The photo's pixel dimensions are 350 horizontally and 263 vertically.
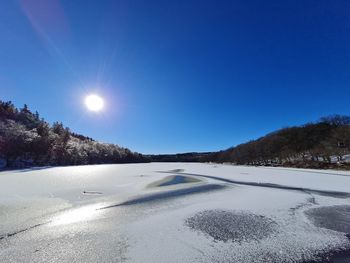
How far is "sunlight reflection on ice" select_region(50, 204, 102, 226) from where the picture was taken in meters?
3.72

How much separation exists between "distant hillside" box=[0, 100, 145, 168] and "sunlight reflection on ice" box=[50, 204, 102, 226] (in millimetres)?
20735

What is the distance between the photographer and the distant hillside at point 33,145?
22.9 meters

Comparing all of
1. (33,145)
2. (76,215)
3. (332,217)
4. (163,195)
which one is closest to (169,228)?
(76,215)

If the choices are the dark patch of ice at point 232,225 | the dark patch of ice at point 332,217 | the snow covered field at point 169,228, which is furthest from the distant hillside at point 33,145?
the dark patch of ice at point 332,217

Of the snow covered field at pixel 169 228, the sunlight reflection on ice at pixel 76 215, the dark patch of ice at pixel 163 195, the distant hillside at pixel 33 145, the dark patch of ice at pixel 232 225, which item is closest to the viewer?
the snow covered field at pixel 169 228

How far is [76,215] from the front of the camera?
4059 millimetres

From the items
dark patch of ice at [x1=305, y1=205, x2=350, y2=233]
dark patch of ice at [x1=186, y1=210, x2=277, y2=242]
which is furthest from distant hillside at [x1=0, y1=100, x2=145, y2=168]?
dark patch of ice at [x1=305, y1=205, x2=350, y2=233]

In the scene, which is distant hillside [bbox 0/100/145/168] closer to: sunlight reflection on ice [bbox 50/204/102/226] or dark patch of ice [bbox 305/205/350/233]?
sunlight reflection on ice [bbox 50/204/102/226]

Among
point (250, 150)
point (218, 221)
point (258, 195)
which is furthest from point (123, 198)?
point (250, 150)

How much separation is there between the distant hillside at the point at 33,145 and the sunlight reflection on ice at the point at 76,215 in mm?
20735

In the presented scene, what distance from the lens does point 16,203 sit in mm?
4707

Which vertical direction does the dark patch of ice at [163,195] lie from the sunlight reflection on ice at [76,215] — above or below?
above

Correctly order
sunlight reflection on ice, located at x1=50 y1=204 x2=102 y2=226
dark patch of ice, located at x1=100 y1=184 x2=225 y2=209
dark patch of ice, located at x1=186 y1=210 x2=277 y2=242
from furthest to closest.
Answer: dark patch of ice, located at x1=100 y1=184 x2=225 y2=209
sunlight reflection on ice, located at x1=50 y1=204 x2=102 y2=226
dark patch of ice, located at x1=186 y1=210 x2=277 y2=242

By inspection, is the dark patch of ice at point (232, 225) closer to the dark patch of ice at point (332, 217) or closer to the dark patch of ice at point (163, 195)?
the dark patch of ice at point (332, 217)
